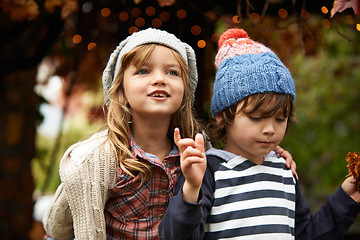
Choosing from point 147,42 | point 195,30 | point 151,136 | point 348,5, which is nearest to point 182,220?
point 151,136

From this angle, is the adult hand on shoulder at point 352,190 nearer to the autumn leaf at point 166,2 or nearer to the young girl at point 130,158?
the young girl at point 130,158

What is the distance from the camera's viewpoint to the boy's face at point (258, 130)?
75.8 inches

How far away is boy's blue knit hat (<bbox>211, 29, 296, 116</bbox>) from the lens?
1931mm

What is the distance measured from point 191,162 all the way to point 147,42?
0.65m

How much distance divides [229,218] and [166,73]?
72cm

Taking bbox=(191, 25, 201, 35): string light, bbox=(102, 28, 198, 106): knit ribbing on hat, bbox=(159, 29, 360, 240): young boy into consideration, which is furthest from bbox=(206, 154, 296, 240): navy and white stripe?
bbox=(191, 25, 201, 35): string light

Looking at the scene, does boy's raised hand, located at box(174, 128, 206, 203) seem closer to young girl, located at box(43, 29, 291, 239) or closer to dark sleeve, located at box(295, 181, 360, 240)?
young girl, located at box(43, 29, 291, 239)

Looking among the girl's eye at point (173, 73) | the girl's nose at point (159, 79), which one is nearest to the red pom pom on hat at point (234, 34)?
the girl's eye at point (173, 73)

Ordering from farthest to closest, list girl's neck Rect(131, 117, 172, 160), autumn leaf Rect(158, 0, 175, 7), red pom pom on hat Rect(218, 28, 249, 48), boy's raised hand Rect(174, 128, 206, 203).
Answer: autumn leaf Rect(158, 0, 175, 7) → red pom pom on hat Rect(218, 28, 249, 48) → girl's neck Rect(131, 117, 172, 160) → boy's raised hand Rect(174, 128, 206, 203)

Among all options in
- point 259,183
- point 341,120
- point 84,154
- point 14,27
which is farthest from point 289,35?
point 84,154

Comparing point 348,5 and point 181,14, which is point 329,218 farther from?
point 181,14

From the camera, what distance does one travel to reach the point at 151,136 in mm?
2092

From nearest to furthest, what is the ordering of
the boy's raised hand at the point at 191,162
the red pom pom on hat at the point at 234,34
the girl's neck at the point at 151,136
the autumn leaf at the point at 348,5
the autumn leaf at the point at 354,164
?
the boy's raised hand at the point at 191,162 < the autumn leaf at the point at 348,5 < the autumn leaf at the point at 354,164 < the girl's neck at the point at 151,136 < the red pom pom on hat at the point at 234,34

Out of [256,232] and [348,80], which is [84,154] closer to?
[256,232]
